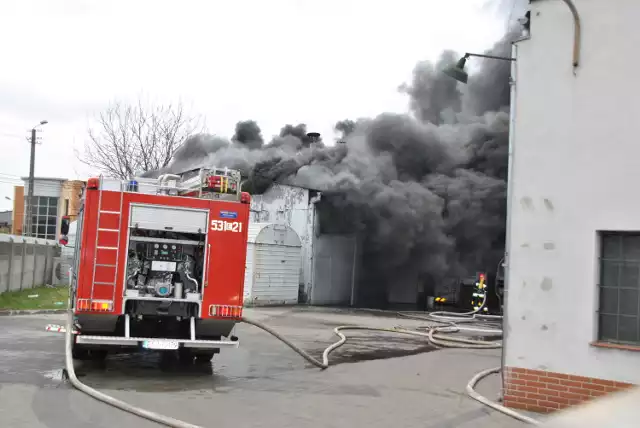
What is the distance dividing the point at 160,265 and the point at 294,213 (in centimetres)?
1608

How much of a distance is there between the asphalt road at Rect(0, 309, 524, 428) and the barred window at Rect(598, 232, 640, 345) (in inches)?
56.0

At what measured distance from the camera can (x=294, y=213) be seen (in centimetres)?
2455

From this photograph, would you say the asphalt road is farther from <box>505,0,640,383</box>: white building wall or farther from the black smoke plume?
the black smoke plume

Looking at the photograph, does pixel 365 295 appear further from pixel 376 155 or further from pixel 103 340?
pixel 103 340

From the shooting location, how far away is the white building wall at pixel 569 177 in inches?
243

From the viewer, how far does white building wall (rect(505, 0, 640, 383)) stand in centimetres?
616

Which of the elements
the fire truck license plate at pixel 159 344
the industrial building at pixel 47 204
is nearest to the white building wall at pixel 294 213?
the fire truck license plate at pixel 159 344

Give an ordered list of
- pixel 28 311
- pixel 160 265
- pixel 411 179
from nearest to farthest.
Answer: pixel 160 265 → pixel 28 311 → pixel 411 179

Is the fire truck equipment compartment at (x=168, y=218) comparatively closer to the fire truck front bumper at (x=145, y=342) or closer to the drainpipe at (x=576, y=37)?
the fire truck front bumper at (x=145, y=342)

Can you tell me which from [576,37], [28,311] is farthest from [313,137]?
[576,37]

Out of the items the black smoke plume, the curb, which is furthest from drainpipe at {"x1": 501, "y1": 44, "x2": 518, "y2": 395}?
the black smoke plume

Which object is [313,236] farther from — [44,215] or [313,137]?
[44,215]

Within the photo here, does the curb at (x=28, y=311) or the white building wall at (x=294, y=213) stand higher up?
the white building wall at (x=294, y=213)

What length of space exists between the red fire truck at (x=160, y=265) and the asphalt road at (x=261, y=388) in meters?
0.59
